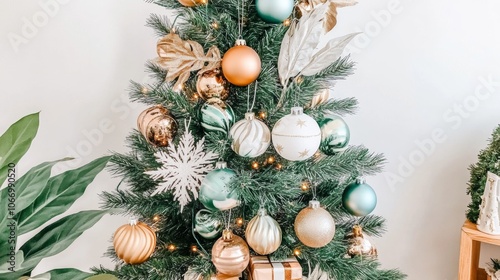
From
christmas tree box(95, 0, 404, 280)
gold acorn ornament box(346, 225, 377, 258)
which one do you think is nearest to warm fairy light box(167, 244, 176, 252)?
christmas tree box(95, 0, 404, 280)

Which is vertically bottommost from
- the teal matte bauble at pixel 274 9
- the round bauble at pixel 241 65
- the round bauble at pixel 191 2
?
the round bauble at pixel 241 65

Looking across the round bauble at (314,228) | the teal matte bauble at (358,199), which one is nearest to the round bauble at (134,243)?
the round bauble at (314,228)

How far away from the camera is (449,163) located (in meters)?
1.24

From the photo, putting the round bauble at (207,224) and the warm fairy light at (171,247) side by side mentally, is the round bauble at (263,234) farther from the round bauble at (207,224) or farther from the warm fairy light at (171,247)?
the warm fairy light at (171,247)

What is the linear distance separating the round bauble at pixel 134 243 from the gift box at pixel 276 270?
227mm

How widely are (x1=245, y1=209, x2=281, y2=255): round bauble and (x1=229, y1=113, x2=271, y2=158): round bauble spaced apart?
0.44 feet

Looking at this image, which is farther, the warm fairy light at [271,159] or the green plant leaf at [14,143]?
the warm fairy light at [271,159]

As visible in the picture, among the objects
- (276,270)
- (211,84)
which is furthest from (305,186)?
(211,84)

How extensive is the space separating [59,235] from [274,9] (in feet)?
1.78

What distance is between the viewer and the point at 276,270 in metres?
0.87

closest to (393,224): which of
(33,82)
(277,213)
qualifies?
(277,213)

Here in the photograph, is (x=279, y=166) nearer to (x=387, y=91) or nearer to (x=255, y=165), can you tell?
(x=255, y=165)

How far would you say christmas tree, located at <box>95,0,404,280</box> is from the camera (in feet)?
2.71

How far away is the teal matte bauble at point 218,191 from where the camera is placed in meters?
0.82
